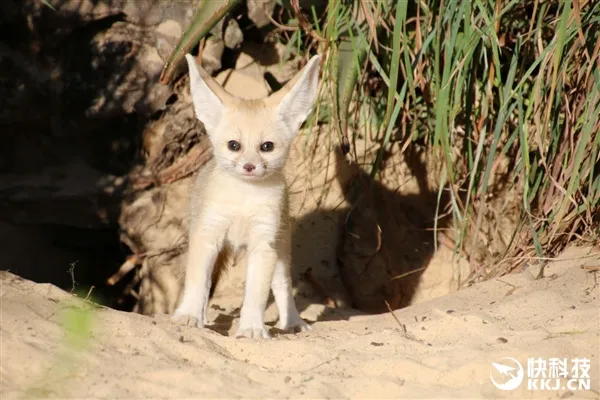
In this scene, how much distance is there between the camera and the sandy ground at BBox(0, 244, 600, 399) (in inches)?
94.7

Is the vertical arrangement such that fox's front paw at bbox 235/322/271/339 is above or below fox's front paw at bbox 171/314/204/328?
above

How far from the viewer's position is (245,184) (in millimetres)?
3730

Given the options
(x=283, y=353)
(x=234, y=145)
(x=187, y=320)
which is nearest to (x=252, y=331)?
(x=187, y=320)

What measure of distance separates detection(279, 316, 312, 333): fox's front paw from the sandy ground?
40 centimetres

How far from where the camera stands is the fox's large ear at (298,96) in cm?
364

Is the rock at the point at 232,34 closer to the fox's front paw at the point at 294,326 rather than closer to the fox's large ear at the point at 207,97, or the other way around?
the fox's large ear at the point at 207,97

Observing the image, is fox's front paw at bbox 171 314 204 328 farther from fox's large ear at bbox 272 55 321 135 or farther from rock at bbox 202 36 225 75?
rock at bbox 202 36 225 75

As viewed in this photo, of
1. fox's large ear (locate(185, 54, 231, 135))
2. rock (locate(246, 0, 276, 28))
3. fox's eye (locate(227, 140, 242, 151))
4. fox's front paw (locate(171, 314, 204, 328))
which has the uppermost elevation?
rock (locate(246, 0, 276, 28))

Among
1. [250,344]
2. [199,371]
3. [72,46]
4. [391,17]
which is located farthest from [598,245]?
[72,46]

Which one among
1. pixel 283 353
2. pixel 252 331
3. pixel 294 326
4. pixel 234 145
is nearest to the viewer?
pixel 283 353

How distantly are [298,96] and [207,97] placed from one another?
1.46ft

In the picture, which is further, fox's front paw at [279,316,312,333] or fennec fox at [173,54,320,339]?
fox's front paw at [279,316,312,333]

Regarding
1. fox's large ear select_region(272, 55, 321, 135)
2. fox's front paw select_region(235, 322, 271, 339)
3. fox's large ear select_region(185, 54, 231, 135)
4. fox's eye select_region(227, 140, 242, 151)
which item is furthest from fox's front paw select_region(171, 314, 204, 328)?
fox's large ear select_region(272, 55, 321, 135)

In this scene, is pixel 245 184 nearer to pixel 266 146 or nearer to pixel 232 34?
pixel 266 146
